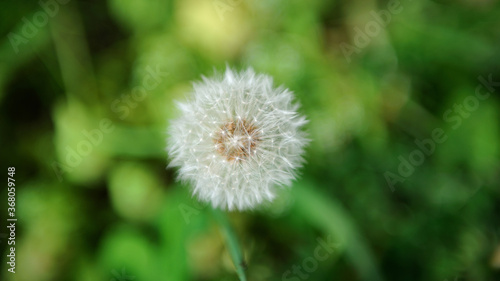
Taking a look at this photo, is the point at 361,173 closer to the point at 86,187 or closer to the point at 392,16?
the point at 392,16

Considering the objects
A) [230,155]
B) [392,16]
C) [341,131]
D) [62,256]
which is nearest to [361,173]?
[341,131]

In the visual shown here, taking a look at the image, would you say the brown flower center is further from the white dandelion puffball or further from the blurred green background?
the blurred green background

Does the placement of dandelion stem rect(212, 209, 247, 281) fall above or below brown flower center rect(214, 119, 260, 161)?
below

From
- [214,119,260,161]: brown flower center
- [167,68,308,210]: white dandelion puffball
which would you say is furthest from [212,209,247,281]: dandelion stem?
[214,119,260,161]: brown flower center

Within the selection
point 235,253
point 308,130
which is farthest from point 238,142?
point 308,130

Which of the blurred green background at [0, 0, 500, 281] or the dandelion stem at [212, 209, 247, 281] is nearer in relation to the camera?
the dandelion stem at [212, 209, 247, 281]

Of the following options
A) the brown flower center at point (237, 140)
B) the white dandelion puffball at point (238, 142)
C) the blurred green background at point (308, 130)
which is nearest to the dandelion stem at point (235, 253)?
the white dandelion puffball at point (238, 142)
